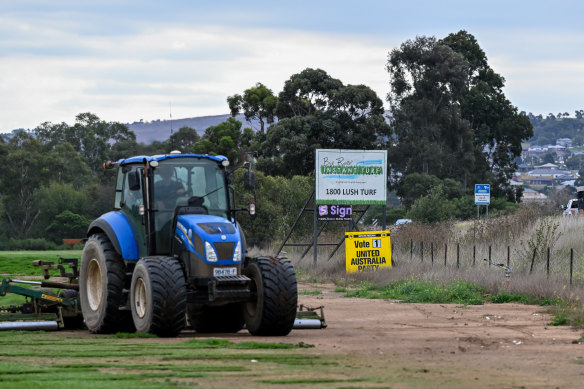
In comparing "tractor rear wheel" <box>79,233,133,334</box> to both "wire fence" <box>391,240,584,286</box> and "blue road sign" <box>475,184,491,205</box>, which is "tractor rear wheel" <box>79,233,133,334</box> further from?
"blue road sign" <box>475,184,491,205</box>

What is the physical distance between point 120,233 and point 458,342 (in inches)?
212

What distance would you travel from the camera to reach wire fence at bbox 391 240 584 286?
22984mm

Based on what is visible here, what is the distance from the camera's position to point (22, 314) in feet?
50.1

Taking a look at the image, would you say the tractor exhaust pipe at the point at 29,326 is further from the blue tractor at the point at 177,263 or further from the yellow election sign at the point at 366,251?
the yellow election sign at the point at 366,251

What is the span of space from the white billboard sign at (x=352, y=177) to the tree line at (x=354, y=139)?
1647 centimetres

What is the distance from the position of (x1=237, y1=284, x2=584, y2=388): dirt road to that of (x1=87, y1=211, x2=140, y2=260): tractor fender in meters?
2.11

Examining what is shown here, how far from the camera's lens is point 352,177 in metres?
33.5

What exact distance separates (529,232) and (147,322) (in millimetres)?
19104

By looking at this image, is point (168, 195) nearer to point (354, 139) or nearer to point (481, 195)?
point (481, 195)

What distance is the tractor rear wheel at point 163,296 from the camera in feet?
43.6

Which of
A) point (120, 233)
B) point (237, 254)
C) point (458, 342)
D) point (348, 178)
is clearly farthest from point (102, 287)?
point (348, 178)

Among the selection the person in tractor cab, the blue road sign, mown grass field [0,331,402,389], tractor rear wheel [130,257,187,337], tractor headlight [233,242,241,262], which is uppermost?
the person in tractor cab

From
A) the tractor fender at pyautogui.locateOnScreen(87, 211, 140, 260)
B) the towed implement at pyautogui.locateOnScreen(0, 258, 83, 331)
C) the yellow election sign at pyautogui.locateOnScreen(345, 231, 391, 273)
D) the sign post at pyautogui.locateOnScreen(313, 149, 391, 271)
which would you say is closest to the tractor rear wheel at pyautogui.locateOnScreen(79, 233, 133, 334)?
the tractor fender at pyautogui.locateOnScreen(87, 211, 140, 260)

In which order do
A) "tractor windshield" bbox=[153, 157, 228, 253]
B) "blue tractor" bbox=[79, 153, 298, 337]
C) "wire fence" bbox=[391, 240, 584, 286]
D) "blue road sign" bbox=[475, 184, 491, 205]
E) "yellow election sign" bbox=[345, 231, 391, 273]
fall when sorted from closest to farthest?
"blue tractor" bbox=[79, 153, 298, 337] → "tractor windshield" bbox=[153, 157, 228, 253] → "wire fence" bbox=[391, 240, 584, 286] → "yellow election sign" bbox=[345, 231, 391, 273] → "blue road sign" bbox=[475, 184, 491, 205]
